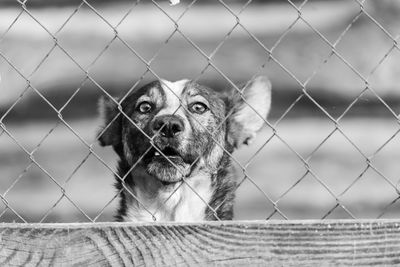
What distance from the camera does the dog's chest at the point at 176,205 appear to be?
527 centimetres

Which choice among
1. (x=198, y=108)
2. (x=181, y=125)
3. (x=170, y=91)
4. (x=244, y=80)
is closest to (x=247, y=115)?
(x=244, y=80)

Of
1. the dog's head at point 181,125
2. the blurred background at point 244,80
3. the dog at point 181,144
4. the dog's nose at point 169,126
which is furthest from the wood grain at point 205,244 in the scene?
the blurred background at point 244,80

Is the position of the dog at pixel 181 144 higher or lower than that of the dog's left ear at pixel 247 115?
lower

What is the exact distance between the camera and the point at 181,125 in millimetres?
5113

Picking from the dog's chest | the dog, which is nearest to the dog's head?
the dog

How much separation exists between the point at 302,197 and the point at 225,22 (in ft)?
3.65

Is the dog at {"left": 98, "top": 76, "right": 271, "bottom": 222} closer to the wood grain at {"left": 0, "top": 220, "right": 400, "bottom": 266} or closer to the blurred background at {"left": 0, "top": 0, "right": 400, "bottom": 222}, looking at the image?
the blurred background at {"left": 0, "top": 0, "right": 400, "bottom": 222}

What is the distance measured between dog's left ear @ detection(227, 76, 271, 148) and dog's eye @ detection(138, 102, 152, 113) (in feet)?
1.59

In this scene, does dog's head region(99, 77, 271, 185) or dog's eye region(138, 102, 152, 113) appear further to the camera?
dog's eye region(138, 102, 152, 113)

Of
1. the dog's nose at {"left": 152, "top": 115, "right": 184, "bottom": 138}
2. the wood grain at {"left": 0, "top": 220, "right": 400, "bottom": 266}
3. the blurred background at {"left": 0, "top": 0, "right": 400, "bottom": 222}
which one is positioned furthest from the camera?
the blurred background at {"left": 0, "top": 0, "right": 400, "bottom": 222}

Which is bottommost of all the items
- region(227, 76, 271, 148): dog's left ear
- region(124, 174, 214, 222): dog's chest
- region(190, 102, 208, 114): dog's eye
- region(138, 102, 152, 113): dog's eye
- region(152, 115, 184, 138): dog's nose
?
region(124, 174, 214, 222): dog's chest

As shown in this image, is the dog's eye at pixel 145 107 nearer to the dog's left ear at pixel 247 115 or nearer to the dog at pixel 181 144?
the dog at pixel 181 144

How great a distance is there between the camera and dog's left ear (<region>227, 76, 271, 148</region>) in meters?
5.57

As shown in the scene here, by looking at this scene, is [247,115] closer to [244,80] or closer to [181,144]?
[244,80]
